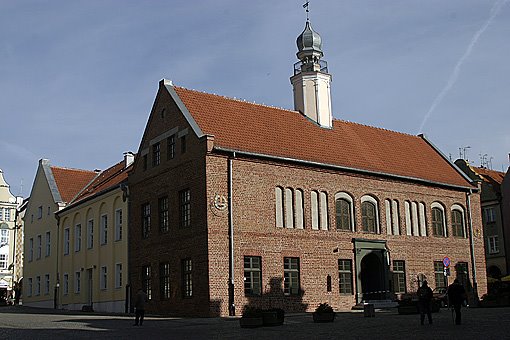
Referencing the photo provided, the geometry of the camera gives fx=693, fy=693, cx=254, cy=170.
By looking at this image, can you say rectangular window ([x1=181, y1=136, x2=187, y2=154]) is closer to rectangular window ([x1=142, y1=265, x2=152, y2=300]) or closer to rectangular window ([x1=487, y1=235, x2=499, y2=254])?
rectangular window ([x1=142, y1=265, x2=152, y2=300])

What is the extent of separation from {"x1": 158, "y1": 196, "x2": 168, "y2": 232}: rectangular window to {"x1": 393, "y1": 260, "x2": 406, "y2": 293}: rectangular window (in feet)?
44.1

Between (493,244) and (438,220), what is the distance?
53.6 ft

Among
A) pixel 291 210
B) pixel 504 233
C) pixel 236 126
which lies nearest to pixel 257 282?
pixel 291 210

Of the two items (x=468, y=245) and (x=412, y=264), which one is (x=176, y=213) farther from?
(x=468, y=245)

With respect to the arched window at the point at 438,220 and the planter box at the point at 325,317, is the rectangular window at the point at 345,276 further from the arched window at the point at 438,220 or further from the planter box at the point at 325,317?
the planter box at the point at 325,317

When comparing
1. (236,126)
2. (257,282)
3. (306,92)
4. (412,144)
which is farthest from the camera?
(412,144)

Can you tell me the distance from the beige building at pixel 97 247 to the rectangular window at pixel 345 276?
12.1 meters

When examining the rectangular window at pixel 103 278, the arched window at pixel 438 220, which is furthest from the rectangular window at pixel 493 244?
the rectangular window at pixel 103 278

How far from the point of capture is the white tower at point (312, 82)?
43.3m

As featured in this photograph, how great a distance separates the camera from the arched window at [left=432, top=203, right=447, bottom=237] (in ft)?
142

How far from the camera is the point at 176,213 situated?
35.8 m

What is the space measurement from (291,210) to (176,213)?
5988 millimetres

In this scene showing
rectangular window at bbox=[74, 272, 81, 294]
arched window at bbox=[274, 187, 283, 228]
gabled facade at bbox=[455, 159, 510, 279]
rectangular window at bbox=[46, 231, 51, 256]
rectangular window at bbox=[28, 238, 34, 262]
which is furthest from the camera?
gabled facade at bbox=[455, 159, 510, 279]

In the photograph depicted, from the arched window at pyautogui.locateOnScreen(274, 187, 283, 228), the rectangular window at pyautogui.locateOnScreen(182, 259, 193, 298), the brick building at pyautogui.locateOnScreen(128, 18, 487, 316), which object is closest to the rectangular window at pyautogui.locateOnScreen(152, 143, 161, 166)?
the brick building at pyautogui.locateOnScreen(128, 18, 487, 316)
